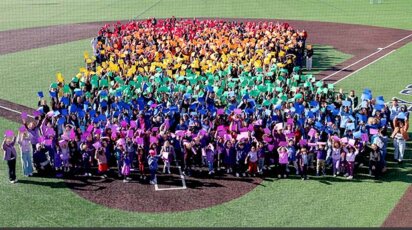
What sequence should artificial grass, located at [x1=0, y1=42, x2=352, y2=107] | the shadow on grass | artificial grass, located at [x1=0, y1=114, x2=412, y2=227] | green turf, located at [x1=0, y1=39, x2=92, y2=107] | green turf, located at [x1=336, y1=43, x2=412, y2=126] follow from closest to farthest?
artificial grass, located at [x1=0, y1=114, x2=412, y2=227] → green turf, located at [x1=336, y1=43, x2=412, y2=126] → green turf, located at [x1=0, y1=39, x2=92, y2=107] → artificial grass, located at [x1=0, y1=42, x2=352, y2=107] → the shadow on grass

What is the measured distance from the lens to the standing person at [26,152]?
42.3 ft

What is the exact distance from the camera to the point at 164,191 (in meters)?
12.3

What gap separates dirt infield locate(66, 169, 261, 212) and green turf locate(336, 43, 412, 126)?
966 centimetres

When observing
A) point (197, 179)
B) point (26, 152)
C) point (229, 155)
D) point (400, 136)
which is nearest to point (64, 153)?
point (26, 152)

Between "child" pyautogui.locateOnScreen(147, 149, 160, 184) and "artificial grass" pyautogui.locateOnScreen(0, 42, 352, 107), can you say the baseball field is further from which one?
"child" pyautogui.locateOnScreen(147, 149, 160, 184)

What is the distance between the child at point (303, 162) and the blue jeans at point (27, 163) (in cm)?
736

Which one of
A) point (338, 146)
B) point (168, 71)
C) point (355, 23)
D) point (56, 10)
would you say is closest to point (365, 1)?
point (355, 23)

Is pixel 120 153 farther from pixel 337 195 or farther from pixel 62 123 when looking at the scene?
pixel 337 195

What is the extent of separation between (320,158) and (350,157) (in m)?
0.79

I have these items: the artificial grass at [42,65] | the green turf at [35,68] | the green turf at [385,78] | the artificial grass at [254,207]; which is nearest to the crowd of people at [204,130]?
the artificial grass at [254,207]

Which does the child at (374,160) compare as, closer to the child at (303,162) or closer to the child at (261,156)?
the child at (303,162)

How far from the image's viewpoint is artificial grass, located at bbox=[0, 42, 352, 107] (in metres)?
21.0

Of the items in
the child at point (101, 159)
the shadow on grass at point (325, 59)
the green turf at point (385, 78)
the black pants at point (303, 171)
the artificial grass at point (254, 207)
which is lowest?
the artificial grass at point (254, 207)

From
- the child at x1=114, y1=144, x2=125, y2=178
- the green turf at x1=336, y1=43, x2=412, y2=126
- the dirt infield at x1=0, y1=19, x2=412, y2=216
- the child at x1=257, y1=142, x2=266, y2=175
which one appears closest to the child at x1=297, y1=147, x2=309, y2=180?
the child at x1=257, y1=142, x2=266, y2=175
